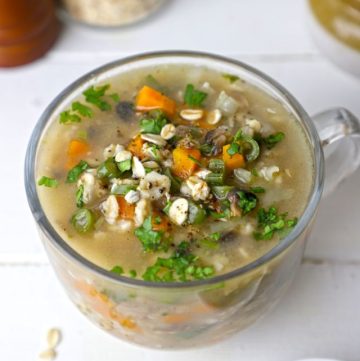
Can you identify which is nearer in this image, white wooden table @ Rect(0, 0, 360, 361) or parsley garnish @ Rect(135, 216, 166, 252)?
parsley garnish @ Rect(135, 216, 166, 252)

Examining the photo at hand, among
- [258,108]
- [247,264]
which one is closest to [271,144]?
[258,108]

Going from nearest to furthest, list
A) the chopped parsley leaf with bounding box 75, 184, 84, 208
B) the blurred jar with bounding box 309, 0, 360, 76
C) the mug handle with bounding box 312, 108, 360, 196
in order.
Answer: the chopped parsley leaf with bounding box 75, 184, 84, 208 < the mug handle with bounding box 312, 108, 360, 196 < the blurred jar with bounding box 309, 0, 360, 76

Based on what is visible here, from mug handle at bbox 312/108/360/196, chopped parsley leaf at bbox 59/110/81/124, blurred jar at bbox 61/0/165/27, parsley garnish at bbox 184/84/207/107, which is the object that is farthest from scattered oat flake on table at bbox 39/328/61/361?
blurred jar at bbox 61/0/165/27

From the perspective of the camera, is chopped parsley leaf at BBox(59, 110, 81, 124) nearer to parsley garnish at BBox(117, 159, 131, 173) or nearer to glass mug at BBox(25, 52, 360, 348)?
glass mug at BBox(25, 52, 360, 348)

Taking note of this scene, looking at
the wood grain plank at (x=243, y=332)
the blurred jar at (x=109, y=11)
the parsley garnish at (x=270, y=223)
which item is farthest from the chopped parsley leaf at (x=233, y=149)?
the blurred jar at (x=109, y=11)

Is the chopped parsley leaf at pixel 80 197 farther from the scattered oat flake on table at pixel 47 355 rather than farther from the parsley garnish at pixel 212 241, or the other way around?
the scattered oat flake on table at pixel 47 355

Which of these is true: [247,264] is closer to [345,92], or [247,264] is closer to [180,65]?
[180,65]

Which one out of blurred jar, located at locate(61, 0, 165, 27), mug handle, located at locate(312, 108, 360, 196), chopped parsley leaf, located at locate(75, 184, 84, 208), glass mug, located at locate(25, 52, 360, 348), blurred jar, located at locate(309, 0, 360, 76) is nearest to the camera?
glass mug, located at locate(25, 52, 360, 348)
